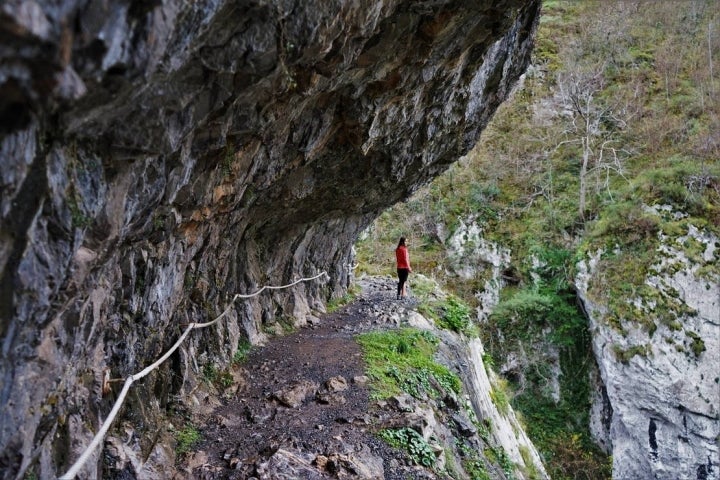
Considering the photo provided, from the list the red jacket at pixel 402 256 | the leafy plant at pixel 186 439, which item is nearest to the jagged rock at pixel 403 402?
the leafy plant at pixel 186 439

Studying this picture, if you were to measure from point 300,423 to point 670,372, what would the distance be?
13901mm

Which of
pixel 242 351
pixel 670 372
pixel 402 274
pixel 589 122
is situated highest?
pixel 589 122

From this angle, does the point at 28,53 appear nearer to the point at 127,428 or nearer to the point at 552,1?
the point at 127,428

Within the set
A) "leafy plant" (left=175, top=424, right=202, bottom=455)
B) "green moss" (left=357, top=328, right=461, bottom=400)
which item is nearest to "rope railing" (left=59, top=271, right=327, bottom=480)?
"leafy plant" (left=175, top=424, right=202, bottom=455)

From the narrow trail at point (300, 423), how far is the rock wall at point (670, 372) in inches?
444

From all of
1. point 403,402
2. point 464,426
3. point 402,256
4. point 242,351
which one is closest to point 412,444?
point 403,402

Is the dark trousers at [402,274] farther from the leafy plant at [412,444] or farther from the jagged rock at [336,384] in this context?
Answer: the leafy plant at [412,444]

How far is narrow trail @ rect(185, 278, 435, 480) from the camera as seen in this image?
189 inches

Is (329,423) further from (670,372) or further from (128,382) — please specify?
(670,372)

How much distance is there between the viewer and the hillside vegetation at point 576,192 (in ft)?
57.4

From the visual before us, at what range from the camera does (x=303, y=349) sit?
28.3ft

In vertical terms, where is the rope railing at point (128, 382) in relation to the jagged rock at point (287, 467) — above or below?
A: above

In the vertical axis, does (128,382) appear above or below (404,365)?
above

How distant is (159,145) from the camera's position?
2.96 m
